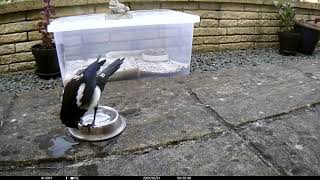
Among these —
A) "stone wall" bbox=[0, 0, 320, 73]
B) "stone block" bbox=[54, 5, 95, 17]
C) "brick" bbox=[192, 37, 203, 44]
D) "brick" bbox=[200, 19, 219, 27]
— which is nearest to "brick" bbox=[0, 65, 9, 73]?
"stone wall" bbox=[0, 0, 320, 73]

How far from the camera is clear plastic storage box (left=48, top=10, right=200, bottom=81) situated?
3.42m

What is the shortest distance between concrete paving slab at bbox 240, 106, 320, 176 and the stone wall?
8.01ft

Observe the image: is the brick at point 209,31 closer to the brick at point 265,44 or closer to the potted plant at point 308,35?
the brick at point 265,44

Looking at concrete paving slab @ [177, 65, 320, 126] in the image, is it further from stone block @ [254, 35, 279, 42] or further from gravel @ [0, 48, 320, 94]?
stone block @ [254, 35, 279, 42]

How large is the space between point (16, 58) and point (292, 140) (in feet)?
11.1

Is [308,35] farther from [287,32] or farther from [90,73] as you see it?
[90,73]

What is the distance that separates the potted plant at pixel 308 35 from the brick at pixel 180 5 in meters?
1.76

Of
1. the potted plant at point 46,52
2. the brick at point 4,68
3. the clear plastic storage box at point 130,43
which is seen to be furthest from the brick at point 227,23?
the brick at point 4,68

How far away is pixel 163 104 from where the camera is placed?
10.4 ft

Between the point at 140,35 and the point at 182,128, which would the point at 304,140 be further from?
the point at 140,35

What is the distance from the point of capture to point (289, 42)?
5.08 metres

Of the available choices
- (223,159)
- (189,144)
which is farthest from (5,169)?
(223,159)

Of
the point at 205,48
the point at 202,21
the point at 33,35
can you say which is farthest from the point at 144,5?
the point at 33,35

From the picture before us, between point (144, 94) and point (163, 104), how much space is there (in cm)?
34
